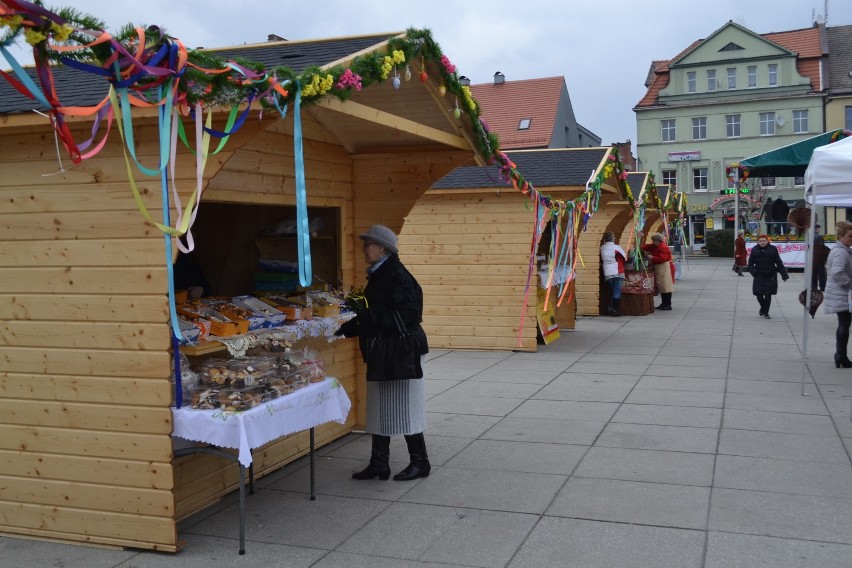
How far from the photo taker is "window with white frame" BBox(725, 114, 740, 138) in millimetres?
58750

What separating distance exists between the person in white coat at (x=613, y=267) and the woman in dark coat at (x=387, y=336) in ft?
37.5

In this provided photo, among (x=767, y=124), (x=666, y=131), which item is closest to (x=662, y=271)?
(x=767, y=124)

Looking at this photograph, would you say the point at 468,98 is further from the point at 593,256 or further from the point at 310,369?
the point at 593,256

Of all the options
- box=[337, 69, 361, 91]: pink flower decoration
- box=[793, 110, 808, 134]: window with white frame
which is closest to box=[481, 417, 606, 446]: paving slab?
box=[337, 69, 361, 91]: pink flower decoration

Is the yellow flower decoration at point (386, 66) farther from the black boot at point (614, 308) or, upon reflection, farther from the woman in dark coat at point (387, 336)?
the black boot at point (614, 308)

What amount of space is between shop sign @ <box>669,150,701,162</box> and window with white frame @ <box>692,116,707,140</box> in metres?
1.10

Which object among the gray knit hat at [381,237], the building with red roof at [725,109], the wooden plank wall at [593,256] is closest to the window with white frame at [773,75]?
the building with red roof at [725,109]

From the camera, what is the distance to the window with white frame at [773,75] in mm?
57531

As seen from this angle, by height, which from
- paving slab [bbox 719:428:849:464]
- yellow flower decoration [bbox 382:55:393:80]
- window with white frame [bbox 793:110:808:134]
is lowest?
paving slab [bbox 719:428:849:464]

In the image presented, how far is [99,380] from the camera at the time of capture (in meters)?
4.87

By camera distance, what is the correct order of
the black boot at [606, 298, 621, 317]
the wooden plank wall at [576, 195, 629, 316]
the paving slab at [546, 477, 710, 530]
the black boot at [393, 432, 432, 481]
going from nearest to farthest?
the paving slab at [546, 477, 710, 530] → the black boot at [393, 432, 432, 481] → the wooden plank wall at [576, 195, 629, 316] → the black boot at [606, 298, 621, 317]

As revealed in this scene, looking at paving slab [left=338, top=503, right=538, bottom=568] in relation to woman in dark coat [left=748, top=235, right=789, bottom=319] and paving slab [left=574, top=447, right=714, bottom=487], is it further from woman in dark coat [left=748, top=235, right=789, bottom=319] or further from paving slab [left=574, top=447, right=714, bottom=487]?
woman in dark coat [left=748, top=235, right=789, bottom=319]

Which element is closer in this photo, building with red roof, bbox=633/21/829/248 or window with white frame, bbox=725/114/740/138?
building with red roof, bbox=633/21/829/248

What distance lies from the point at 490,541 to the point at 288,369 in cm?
169
